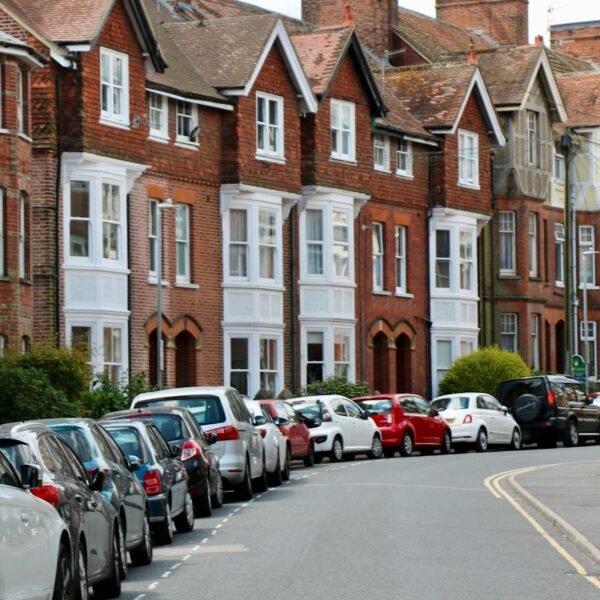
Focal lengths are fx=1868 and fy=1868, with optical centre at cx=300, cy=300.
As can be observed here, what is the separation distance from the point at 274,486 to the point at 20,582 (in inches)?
800

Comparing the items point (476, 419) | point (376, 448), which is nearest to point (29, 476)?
point (376, 448)

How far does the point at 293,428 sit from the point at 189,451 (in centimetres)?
1347

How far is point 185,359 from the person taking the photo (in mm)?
47625

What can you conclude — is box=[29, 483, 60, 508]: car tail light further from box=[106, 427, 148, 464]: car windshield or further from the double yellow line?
box=[106, 427, 148, 464]: car windshield

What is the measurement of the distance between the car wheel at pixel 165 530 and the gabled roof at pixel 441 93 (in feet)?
125

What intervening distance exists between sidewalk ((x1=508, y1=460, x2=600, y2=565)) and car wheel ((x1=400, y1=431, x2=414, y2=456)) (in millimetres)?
6630

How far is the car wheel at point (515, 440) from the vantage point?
158 feet

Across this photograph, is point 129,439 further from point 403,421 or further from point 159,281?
point 403,421

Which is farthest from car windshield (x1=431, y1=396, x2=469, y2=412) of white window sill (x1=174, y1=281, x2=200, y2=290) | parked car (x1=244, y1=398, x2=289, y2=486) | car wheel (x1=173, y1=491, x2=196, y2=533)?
car wheel (x1=173, y1=491, x2=196, y2=533)

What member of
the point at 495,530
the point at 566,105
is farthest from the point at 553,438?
the point at 495,530

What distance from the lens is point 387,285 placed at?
183 feet

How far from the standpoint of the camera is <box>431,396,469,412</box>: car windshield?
1852 inches

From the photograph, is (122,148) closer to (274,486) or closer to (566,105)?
(274,486)

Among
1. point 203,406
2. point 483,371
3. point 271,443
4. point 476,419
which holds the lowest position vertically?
point 476,419
